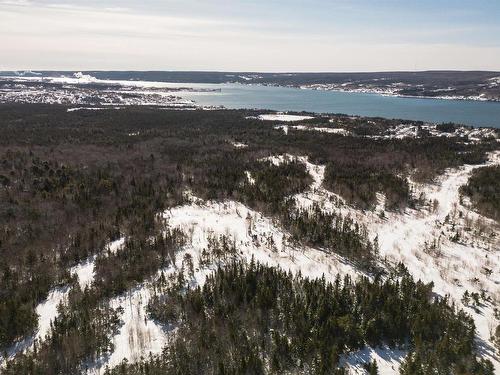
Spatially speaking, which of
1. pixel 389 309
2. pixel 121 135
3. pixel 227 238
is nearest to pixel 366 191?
pixel 227 238

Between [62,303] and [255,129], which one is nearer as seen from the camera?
[62,303]

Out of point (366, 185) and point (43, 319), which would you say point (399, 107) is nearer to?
point (366, 185)

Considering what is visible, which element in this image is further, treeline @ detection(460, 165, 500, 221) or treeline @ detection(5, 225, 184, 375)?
treeline @ detection(460, 165, 500, 221)

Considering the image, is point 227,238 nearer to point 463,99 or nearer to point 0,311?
point 0,311

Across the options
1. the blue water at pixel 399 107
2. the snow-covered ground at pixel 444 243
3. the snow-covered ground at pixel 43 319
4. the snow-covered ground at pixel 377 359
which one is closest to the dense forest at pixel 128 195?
the snow-covered ground at pixel 43 319

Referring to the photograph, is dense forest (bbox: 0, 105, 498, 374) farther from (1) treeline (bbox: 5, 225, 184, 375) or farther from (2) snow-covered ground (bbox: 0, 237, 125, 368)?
(2) snow-covered ground (bbox: 0, 237, 125, 368)

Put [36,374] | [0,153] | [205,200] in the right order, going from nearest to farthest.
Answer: [36,374], [205,200], [0,153]

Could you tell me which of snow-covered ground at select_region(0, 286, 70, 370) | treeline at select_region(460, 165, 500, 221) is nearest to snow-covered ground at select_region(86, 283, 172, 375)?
snow-covered ground at select_region(0, 286, 70, 370)
